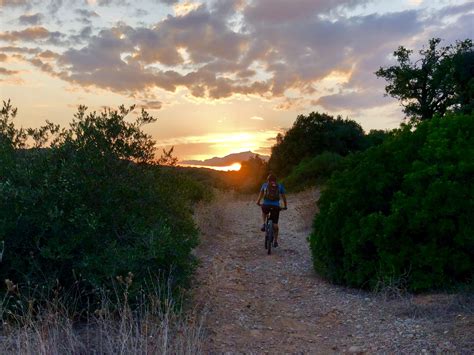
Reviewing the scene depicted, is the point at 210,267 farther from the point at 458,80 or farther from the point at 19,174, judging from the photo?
the point at 458,80

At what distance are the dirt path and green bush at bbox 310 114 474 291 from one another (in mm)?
449

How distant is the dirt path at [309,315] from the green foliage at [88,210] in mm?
1139

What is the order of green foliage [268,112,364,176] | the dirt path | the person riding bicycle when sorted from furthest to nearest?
green foliage [268,112,364,176], the person riding bicycle, the dirt path

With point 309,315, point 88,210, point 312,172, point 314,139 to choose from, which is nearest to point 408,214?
point 309,315

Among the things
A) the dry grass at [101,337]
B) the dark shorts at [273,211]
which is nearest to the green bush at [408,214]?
the dark shorts at [273,211]

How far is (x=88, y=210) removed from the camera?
6715 mm

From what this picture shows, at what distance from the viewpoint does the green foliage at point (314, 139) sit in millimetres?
38875

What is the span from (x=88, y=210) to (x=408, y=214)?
4.70 m

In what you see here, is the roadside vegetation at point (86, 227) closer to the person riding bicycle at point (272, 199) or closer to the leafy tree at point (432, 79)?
the person riding bicycle at point (272, 199)

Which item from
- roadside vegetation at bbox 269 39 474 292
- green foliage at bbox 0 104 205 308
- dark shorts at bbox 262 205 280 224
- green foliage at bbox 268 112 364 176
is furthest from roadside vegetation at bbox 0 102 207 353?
green foliage at bbox 268 112 364 176

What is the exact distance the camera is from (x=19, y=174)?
6.77m

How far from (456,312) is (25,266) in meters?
5.48

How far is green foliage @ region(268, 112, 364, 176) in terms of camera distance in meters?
38.9

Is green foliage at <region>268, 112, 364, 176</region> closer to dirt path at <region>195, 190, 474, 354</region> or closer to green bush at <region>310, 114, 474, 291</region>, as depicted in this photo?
dirt path at <region>195, 190, 474, 354</region>
